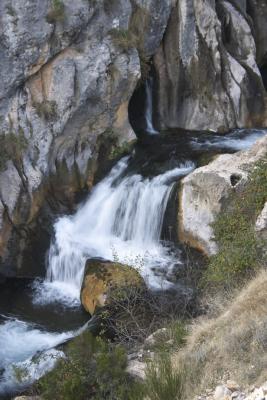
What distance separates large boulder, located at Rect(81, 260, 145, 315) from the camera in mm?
11516

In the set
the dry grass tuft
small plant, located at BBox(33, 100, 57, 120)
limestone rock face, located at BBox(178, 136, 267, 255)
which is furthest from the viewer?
small plant, located at BBox(33, 100, 57, 120)

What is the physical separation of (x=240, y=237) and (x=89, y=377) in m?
3.90

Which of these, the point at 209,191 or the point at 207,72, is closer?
the point at 209,191

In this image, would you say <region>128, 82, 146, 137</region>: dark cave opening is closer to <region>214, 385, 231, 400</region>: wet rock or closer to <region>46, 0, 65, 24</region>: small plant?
<region>46, 0, 65, 24</region>: small plant

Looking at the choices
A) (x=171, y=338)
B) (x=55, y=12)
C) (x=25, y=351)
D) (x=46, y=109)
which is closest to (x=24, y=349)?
(x=25, y=351)

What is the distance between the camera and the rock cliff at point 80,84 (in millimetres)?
14117

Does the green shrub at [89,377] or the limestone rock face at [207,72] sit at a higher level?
the limestone rock face at [207,72]

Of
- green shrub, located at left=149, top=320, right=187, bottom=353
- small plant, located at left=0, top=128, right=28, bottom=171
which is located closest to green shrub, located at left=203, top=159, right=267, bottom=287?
green shrub, located at left=149, top=320, right=187, bottom=353

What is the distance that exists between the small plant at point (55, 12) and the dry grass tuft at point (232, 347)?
932 cm

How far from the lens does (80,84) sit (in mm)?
14891

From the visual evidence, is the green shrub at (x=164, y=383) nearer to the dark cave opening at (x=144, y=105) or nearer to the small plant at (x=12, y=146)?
the small plant at (x=12, y=146)

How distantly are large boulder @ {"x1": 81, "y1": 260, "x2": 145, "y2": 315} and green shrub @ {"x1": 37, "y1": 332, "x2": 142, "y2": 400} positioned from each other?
9.23ft

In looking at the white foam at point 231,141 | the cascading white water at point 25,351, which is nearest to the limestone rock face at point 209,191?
the white foam at point 231,141

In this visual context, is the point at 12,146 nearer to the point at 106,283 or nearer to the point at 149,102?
the point at 106,283
